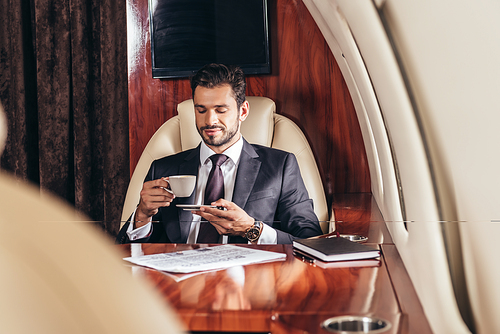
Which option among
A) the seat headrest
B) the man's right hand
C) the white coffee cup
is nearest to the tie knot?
the seat headrest

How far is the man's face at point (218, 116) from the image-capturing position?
6.34ft

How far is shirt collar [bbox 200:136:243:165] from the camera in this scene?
1.93 m

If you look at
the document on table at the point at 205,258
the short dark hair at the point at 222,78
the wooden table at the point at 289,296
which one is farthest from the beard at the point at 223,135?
the wooden table at the point at 289,296

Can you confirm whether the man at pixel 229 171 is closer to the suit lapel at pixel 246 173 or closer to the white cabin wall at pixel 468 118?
the suit lapel at pixel 246 173

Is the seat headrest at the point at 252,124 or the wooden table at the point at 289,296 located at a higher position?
the seat headrest at the point at 252,124

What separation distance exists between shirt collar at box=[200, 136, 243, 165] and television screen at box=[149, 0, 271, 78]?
430 mm

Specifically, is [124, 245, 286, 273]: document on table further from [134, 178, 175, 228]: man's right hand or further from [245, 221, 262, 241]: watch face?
[134, 178, 175, 228]: man's right hand

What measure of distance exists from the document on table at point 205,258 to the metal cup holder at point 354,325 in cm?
31

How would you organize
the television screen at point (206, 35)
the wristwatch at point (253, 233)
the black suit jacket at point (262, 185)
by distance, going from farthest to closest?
the television screen at point (206, 35) → the black suit jacket at point (262, 185) → the wristwatch at point (253, 233)

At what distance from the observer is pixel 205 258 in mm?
890

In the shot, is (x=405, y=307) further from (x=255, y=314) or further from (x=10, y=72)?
(x=10, y=72)

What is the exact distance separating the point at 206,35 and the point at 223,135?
0.59m

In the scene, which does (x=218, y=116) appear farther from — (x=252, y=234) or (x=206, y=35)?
(x=252, y=234)

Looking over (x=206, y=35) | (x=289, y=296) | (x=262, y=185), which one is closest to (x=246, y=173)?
(x=262, y=185)
